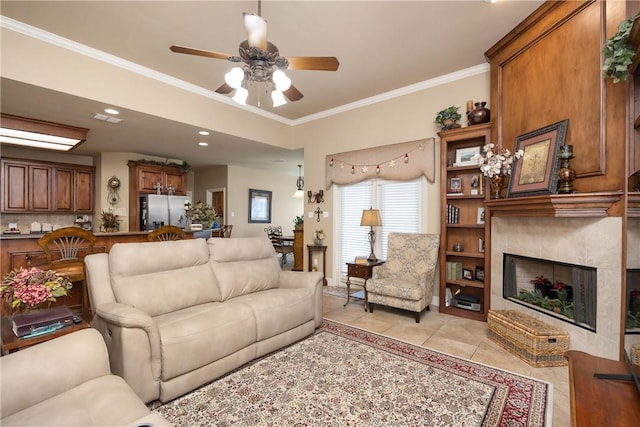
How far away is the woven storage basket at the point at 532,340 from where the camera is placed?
93.5 inches

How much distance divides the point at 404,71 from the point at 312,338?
3.39 m

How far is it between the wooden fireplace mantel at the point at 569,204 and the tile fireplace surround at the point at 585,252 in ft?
0.34

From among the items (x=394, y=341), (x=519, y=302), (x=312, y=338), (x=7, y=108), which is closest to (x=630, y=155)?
(x=519, y=302)

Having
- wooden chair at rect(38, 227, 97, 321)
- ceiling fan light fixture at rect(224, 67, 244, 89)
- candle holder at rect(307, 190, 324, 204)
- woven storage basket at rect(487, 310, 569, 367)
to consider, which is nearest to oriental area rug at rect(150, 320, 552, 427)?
woven storage basket at rect(487, 310, 569, 367)

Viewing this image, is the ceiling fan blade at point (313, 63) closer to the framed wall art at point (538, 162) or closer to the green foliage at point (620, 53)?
the green foliage at point (620, 53)

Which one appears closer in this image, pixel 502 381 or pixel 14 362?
pixel 14 362

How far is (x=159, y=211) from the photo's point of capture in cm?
616

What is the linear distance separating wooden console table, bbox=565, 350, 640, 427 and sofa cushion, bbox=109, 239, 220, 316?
2484 mm

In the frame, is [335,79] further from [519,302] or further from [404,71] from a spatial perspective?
[519,302]

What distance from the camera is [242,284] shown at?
2.91m

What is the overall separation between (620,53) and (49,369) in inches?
139

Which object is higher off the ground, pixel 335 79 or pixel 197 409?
pixel 335 79

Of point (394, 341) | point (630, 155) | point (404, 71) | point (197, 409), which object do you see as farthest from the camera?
point (404, 71)

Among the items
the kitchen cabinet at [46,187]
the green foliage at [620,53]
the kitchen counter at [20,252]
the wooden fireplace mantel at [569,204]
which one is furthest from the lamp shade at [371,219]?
the kitchen cabinet at [46,187]
